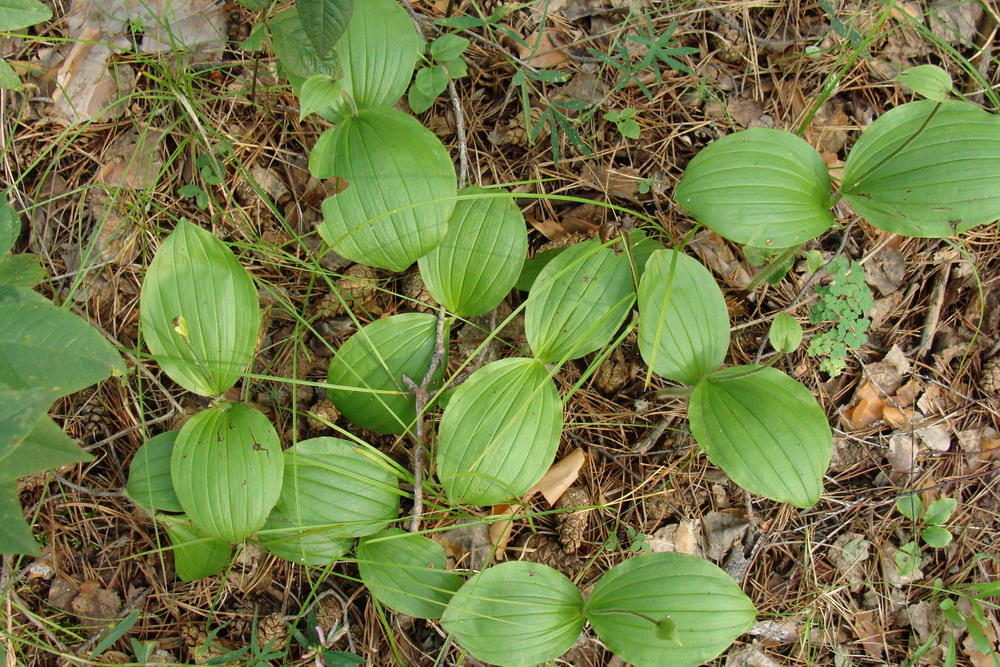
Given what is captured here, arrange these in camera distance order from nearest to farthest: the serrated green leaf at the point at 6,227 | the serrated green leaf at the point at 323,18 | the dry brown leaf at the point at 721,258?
1. the serrated green leaf at the point at 323,18
2. the serrated green leaf at the point at 6,227
3. the dry brown leaf at the point at 721,258

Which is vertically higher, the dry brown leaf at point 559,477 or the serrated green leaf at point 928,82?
the serrated green leaf at point 928,82

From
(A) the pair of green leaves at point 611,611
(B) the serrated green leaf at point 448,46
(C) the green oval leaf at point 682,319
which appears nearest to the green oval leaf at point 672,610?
(A) the pair of green leaves at point 611,611

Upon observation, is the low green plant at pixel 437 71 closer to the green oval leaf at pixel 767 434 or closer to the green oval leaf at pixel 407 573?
the green oval leaf at pixel 767 434

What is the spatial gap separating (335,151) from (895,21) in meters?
2.13

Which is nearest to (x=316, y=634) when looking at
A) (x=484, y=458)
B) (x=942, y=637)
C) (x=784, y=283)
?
(x=484, y=458)

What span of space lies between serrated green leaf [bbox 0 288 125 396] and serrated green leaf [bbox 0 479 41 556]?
0.24 m

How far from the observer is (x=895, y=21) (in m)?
2.41

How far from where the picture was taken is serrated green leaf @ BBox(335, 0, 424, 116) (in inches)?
79.1

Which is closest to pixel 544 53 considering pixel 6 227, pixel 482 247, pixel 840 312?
pixel 482 247

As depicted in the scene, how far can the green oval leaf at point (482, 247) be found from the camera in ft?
6.73

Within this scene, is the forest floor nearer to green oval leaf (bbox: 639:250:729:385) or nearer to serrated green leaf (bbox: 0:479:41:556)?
green oval leaf (bbox: 639:250:729:385)

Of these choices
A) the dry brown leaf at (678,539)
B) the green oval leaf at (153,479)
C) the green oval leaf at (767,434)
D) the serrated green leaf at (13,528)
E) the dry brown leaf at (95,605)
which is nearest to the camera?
the serrated green leaf at (13,528)

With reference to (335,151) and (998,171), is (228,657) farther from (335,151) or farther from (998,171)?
Answer: (998,171)

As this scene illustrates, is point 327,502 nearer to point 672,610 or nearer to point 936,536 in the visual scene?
point 672,610
